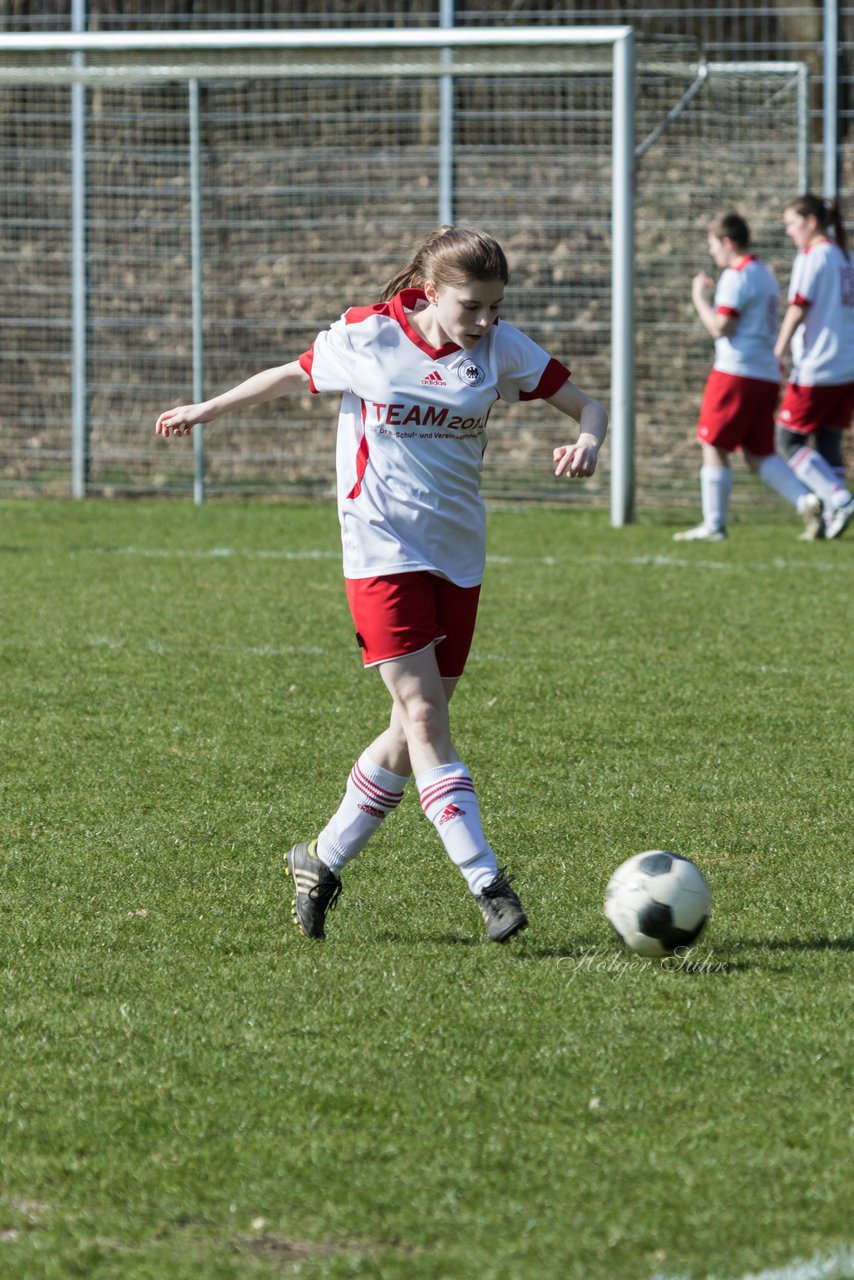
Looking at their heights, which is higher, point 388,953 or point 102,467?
point 102,467

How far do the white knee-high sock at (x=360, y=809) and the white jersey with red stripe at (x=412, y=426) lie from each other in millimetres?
494

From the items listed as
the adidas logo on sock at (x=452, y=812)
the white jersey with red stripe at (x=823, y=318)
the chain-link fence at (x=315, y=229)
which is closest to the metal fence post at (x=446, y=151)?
the chain-link fence at (x=315, y=229)

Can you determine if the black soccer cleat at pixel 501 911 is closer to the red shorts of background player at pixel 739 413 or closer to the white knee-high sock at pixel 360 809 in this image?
the white knee-high sock at pixel 360 809

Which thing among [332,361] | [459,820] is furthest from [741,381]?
[459,820]

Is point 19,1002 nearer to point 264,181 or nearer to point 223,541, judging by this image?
point 223,541

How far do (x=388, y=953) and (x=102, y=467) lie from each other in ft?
38.9

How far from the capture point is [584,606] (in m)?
9.15

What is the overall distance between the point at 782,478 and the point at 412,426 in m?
7.96

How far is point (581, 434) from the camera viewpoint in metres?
4.06

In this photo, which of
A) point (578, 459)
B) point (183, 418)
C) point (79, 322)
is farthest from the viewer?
point (79, 322)

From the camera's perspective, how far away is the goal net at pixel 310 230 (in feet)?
49.3

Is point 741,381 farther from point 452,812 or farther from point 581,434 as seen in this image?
point 452,812

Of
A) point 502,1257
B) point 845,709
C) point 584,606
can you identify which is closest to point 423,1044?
point 502,1257

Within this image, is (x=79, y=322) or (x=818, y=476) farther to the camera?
(x=79, y=322)
